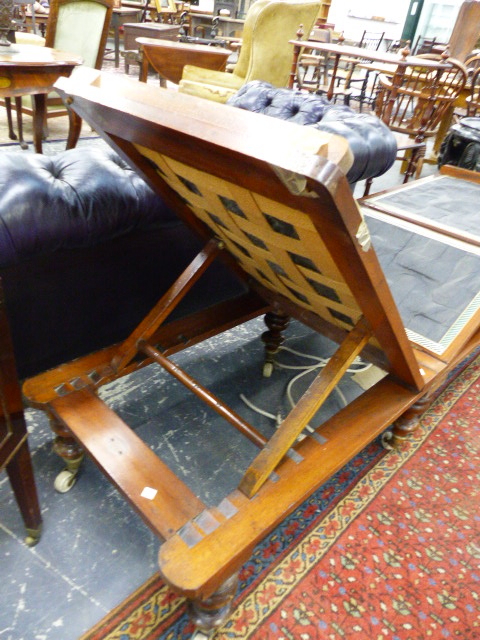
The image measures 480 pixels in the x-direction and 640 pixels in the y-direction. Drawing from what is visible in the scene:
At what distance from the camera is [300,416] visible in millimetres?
871

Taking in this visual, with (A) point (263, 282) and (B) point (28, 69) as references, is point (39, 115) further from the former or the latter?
(A) point (263, 282)

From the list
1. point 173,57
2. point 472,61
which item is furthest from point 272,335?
point 472,61

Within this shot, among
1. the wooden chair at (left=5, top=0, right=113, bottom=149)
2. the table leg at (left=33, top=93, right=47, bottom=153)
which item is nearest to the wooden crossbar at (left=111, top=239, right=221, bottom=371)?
the wooden chair at (left=5, top=0, right=113, bottom=149)

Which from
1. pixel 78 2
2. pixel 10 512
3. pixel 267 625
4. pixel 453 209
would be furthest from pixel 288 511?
pixel 78 2

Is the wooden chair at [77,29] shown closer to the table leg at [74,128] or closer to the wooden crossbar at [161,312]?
the table leg at [74,128]

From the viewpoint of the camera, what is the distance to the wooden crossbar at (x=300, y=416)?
33.1 inches

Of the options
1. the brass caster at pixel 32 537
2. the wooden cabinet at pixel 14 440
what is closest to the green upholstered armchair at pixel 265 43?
the wooden cabinet at pixel 14 440

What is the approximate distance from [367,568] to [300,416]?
507 millimetres

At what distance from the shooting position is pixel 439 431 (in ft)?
4.98

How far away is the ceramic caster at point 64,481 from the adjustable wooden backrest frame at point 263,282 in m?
0.10

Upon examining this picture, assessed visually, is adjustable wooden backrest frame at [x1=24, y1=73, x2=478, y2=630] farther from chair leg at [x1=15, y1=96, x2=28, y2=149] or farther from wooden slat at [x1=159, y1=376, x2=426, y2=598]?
chair leg at [x1=15, y1=96, x2=28, y2=149]

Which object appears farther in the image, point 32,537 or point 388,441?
point 388,441

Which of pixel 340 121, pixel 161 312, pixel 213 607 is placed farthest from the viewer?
pixel 340 121

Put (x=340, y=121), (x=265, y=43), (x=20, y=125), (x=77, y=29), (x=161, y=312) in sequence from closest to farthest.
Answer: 1. (x=161, y=312)
2. (x=340, y=121)
3. (x=77, y=29)
4. (x=20, y=125)
5. (x=265, y=43)
